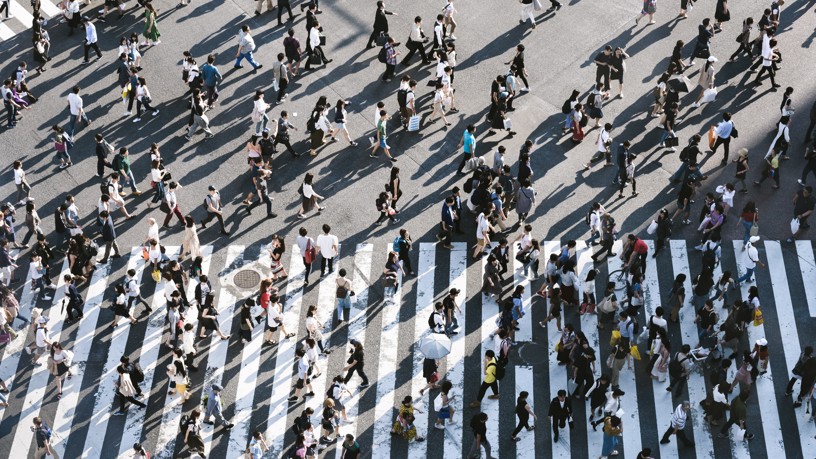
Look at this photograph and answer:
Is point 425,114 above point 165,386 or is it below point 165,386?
above

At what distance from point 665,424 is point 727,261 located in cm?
570

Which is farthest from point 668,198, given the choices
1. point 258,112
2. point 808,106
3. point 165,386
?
point 165,386

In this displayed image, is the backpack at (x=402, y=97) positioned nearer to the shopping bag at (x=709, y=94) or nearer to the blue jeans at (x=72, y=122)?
the shopping bag at (x=709, y=94)

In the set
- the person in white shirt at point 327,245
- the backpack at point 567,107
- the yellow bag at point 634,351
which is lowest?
the yellow bag at point 634,351

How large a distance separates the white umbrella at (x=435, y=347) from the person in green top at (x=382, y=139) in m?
8.58

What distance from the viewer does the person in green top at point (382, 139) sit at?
32938 mm

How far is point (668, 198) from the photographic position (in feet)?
105

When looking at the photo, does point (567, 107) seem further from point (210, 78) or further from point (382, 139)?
point (210, 78)

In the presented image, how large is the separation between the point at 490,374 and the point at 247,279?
7679mm

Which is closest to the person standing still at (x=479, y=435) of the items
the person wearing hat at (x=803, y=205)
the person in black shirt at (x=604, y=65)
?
the person wearing hat at (x=803, y=205)

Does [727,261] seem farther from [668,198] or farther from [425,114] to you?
[425,114]

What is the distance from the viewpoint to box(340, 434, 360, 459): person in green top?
978 inches

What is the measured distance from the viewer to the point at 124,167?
32594mm

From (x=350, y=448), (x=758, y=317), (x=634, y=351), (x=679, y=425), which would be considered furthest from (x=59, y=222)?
(x=758, y=317)
